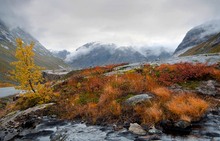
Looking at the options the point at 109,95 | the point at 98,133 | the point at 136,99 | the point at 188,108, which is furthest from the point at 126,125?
the point at 109,95

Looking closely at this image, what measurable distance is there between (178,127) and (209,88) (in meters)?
6.51

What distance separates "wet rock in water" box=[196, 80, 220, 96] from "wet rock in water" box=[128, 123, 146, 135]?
6.02 meters

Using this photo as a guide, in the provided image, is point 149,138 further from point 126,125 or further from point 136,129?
point 126,125

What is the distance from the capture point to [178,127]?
34.2 ft

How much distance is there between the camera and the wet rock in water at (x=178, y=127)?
10279mm

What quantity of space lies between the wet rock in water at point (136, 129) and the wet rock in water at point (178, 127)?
3.35 ft

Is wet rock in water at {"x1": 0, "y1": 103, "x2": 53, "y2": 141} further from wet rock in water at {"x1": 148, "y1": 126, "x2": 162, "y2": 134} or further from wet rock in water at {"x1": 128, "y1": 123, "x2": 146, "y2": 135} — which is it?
wet rock in water at {"x1": 148, "y1": 126, "x2": 162, "y2": 134}

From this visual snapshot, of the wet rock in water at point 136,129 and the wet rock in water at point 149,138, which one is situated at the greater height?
the wet rock in water at point 136,129

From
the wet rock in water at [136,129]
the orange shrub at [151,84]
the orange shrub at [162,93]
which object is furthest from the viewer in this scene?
the orange shrub at [151,84]

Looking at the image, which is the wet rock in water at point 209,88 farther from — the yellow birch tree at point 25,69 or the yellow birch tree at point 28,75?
the yellow birch tree at point 25,69

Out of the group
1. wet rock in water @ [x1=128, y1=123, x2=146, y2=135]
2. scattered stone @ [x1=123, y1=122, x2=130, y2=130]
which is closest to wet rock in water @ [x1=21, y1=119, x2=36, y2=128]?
scattered stone @ [x1=123, y1=122, x2=130, y2=130]

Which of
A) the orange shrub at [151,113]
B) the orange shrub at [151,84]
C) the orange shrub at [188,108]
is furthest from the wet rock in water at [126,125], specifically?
the orange shrub at [151,84]

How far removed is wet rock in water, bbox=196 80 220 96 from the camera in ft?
48.4

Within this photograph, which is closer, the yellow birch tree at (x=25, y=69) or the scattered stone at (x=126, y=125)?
the scattered stone at (x=126, y=125)
